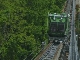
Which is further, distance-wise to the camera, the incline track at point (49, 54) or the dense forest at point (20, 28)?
the dense forest at point (20, 28)

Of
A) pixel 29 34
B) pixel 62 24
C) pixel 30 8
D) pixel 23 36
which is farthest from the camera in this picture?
pixel 30 8

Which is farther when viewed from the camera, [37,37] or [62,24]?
[37,37]

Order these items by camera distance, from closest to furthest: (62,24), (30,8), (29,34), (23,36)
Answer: (62,24) < (23,36) < (29,34) < (30,8)

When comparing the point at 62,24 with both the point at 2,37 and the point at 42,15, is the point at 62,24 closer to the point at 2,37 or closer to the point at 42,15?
the point at 2,37

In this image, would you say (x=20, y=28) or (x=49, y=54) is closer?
(x=49, y=54)

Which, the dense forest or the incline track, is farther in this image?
the dense forest

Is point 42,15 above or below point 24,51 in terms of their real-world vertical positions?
above

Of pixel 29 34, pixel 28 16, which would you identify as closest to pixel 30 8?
pixel 28 16

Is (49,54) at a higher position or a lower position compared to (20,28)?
lower
